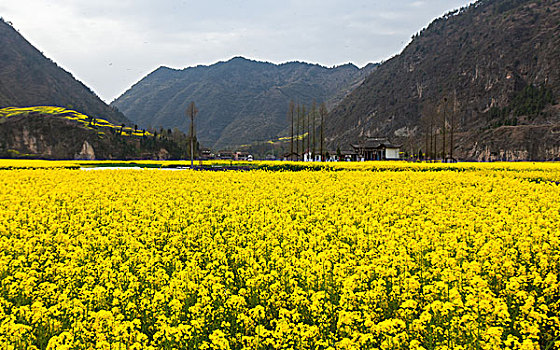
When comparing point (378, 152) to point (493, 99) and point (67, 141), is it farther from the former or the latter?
point (67, 141)

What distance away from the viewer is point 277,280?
6.63 m

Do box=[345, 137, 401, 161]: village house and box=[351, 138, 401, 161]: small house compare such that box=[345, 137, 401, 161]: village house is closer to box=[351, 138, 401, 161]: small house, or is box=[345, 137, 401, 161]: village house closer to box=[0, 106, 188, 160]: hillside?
box=[351, 138, 401, 161]: small house

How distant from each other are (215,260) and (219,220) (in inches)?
146

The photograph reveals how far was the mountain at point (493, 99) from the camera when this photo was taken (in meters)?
120

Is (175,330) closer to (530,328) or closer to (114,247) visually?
(530,328)

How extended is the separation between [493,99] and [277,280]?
6996 inches

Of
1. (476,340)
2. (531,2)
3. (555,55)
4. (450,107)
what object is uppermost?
(531,2)

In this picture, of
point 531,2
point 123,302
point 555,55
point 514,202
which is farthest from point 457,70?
point 123,302

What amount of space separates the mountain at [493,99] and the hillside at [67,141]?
289ft

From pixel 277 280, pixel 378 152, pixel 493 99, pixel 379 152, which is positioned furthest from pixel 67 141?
pixel 493 99

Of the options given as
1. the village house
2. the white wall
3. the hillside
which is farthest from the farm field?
the hillside

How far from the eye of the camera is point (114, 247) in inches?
344

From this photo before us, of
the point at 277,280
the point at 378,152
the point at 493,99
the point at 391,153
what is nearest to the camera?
the point at 277,280

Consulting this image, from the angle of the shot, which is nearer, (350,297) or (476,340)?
(476,340)
